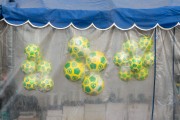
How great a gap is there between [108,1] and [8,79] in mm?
2438

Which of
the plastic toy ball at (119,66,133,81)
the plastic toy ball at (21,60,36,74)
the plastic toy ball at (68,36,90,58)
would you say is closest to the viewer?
the plastic toy ball at (68,36,90,58)

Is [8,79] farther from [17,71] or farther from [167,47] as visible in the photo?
[167,47]

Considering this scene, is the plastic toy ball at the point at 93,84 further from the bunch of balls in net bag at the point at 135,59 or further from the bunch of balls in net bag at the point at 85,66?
the bunch of balls in net bag at the point at 135,59

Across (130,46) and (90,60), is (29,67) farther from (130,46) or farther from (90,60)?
(130,46)

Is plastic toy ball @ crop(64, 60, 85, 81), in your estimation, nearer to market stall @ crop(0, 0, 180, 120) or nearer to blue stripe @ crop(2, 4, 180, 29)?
market stall @ crop(0, 0, 180, 120)

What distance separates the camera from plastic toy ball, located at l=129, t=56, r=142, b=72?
572 cm

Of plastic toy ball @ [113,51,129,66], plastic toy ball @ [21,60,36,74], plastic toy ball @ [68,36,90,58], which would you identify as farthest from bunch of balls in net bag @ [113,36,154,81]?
plastic toy ball @ [21,60,36,74]

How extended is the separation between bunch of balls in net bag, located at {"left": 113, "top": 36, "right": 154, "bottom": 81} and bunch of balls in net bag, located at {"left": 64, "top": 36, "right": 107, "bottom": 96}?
33 centimetres

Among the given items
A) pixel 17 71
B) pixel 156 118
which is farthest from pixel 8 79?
pixel 156 118

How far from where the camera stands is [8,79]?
19.4ft

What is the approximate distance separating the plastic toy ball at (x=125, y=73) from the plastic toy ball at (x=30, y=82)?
1585mm

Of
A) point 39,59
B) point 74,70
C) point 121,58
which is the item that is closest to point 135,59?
point 121,58

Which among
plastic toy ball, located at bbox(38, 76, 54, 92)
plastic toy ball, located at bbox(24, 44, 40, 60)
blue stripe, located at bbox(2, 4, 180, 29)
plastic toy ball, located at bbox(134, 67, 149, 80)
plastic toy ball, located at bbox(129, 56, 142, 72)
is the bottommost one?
plastic toy ball, located at bbox(38, 76, 54, 92)

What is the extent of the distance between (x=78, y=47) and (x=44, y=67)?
743mm
